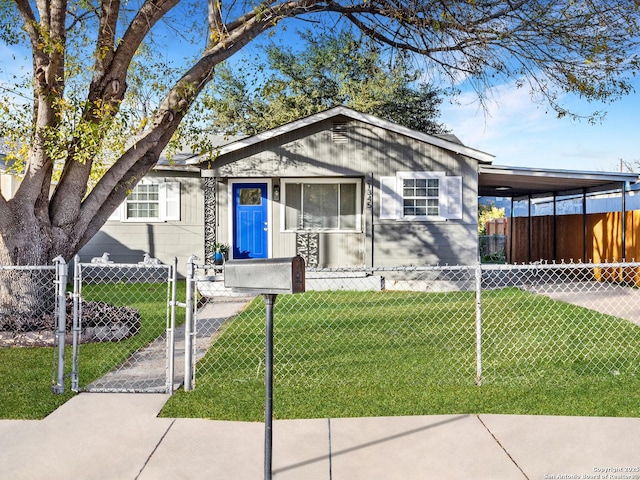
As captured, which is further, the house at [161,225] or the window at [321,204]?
the house at [161,225]

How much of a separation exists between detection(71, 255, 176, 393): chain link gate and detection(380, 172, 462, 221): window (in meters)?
6.11

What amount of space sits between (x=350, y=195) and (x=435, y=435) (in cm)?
1148

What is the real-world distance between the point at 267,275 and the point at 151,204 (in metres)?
13.3

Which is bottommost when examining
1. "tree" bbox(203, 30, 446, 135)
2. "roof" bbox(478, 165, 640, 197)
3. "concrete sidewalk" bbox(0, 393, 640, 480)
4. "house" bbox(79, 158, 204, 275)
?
"concrete sidewalk" bbox(0, 393, 640, 480)

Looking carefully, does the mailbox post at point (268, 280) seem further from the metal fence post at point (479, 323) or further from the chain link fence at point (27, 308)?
the chain link fence at point (27, 308)

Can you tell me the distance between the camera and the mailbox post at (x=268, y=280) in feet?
9.79

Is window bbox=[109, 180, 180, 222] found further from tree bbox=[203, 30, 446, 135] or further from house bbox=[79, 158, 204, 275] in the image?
tree bbox=[203, 30, 446, 135]

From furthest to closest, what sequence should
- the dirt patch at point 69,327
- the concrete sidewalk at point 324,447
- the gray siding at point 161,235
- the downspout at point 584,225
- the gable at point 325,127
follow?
the downspout at point 584,225
the gray siding at point 161,235
the gable at point 325,127
the dirt patch at point 69,327
the concrete sidewalk at point 324,447

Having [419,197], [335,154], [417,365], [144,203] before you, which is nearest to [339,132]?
[335,154]

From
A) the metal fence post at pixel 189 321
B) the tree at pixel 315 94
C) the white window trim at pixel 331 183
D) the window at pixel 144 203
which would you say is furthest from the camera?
the tree at pixel 315 94

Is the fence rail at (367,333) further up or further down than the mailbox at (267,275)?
further down

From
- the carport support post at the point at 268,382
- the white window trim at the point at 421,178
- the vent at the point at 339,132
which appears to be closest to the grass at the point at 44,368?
the carport support post at the point at 268,382

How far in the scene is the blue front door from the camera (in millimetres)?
15219

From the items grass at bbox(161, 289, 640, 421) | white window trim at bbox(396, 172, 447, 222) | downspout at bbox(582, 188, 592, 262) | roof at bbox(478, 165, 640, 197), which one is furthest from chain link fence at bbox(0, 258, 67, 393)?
downspout at bbox(582, 188, 592, 262)
